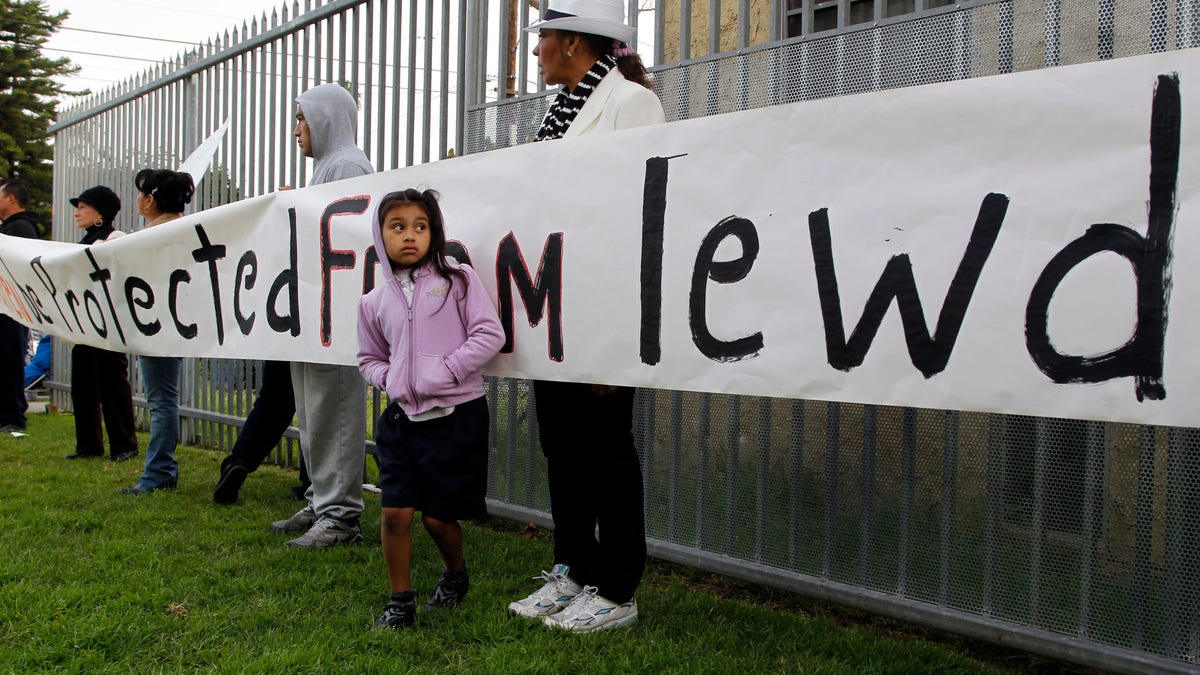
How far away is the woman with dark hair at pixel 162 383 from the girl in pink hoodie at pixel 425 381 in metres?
2.67

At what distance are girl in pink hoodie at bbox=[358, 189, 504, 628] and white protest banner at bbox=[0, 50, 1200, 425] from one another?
152 mm

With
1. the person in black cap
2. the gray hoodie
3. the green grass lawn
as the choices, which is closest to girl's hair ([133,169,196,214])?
the person in black cap

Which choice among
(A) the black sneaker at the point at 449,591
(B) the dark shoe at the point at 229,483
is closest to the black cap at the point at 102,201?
(B) the dark shoe at the point at 229,483

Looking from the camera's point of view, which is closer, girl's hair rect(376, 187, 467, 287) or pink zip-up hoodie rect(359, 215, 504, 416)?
pink zip-up hoodie rect(359, 215, 504, 416)

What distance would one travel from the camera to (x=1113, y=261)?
199 centimetres

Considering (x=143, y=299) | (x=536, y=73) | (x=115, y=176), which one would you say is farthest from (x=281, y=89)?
(x=115, y=176)

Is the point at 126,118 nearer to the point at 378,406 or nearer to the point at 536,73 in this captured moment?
the point at 378,406

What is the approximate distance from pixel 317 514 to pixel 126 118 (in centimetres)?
583

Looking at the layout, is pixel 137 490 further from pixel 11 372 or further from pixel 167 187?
pixel 11 372

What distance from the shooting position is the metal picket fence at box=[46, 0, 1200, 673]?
260cm

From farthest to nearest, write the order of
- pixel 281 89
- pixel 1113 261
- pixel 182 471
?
pixel 281 89 < pixel 182 471 < pixel 1113 261

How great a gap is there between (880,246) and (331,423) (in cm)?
265

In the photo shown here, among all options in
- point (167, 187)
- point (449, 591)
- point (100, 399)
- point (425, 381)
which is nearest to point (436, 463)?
point (425, 381)

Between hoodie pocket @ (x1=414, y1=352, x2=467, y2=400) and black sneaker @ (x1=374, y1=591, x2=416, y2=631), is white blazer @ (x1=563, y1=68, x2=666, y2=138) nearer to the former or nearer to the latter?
hoodie pocket @ (x1=414, y1=352, x2=467, y2=400)
